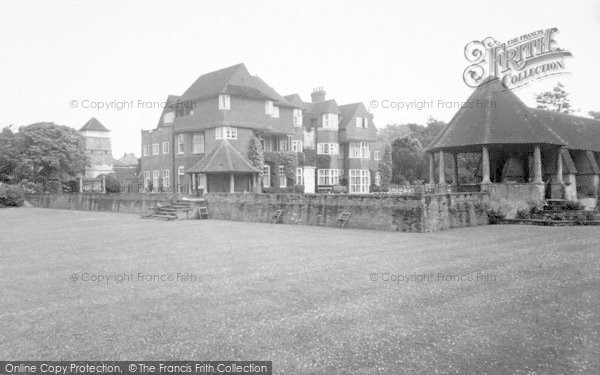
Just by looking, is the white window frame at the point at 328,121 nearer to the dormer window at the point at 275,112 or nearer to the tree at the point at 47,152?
the dormer window at the point at 275,112

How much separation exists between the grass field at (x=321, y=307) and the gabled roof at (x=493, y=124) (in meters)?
12.6

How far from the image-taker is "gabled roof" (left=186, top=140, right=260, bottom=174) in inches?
1501

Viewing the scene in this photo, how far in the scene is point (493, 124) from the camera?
2844 centimetres

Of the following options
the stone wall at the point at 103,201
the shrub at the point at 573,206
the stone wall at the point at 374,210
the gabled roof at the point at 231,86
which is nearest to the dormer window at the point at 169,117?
the gabled roof at the point at 231,86

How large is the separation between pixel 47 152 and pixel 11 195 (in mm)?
6428

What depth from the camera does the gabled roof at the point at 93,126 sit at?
89.7 meters

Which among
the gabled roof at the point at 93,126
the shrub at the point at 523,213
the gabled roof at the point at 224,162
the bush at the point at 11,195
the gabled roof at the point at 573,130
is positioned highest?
the gabled roof at the point at 93,126

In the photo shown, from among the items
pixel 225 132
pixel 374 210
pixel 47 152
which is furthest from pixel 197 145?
pixel 374 210

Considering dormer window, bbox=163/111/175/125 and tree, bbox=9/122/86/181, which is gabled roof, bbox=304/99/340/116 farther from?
tree, bbox=9/122/86/181

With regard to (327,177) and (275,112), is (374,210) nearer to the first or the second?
(275,112)

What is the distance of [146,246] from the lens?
17.2 meters

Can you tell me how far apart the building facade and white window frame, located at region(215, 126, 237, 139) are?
88 millimetres

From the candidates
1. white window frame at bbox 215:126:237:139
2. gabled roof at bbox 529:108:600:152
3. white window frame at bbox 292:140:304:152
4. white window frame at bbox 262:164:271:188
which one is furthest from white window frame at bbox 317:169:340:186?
gabled roof at bbox 529:108:600:152

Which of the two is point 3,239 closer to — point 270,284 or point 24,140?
point 270,284
